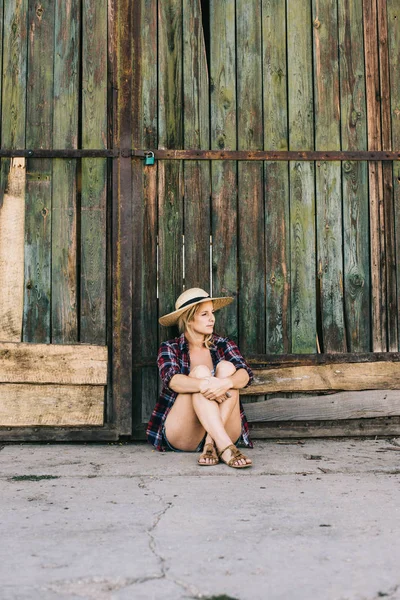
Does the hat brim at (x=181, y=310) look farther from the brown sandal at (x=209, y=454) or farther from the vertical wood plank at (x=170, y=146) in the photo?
the brown sandal at (x=209, y=454)

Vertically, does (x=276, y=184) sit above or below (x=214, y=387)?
above

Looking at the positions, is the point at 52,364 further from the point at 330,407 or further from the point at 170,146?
the point at 330,407

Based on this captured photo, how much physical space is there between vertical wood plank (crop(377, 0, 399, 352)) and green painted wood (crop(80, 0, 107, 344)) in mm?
1898

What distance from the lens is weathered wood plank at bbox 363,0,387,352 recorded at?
14.9 ft

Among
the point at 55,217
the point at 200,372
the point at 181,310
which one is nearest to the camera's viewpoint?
the point at 200,372

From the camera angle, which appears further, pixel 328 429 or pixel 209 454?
pixel 328 429

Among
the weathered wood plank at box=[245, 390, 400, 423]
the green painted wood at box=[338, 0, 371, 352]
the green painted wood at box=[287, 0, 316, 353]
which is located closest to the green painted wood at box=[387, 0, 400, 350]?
the green painted wood at box=[338, 0, 371, 352]

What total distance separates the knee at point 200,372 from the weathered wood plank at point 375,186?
1.36 metres

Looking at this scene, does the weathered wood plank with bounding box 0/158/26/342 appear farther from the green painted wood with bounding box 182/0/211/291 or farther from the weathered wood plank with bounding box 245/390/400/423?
the weathered wood plank with bounding box 245/390/400/423

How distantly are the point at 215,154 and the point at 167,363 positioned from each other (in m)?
1.49

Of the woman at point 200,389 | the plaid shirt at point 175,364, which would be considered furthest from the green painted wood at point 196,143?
the plaid shirt at point 175,364

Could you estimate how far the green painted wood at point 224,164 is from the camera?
4.46 metres

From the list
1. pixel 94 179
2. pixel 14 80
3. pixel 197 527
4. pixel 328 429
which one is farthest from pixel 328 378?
pixel 14 80

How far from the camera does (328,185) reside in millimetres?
4539
